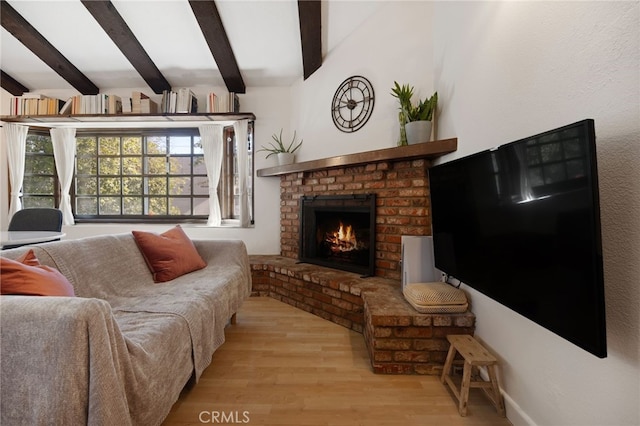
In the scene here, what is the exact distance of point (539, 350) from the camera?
45.1 inches

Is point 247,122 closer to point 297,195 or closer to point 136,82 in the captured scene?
point 297,195

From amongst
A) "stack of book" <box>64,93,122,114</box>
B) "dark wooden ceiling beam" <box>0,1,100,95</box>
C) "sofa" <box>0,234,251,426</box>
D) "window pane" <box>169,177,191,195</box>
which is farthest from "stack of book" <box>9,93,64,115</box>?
"sofa" <box>0,234,251,426</box>

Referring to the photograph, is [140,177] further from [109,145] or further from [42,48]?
[42,48]

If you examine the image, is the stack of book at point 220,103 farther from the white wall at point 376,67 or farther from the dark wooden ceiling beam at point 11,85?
the dark wooden ceiling beam at point 11,85

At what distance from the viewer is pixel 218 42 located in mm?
2791

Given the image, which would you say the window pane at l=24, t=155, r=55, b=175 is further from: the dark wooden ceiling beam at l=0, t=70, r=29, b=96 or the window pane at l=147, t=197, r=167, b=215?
the window pane at l=147, t=197, r=167, b=215

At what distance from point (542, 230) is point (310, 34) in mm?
2704

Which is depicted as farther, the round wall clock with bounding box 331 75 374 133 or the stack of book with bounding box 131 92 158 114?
the stack of book with bounding box 131 92 158 114

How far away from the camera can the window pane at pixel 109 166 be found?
3.79m

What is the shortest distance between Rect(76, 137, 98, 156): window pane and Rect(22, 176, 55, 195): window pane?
52 cm

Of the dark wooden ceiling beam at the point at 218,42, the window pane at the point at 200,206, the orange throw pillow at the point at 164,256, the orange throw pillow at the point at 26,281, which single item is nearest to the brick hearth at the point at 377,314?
the orange throw pillow at the point at 164,256

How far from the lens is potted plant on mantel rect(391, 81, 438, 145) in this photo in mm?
2129

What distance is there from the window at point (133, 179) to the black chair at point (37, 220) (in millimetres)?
1058

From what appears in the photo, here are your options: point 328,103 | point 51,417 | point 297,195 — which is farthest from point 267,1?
point 51,417
